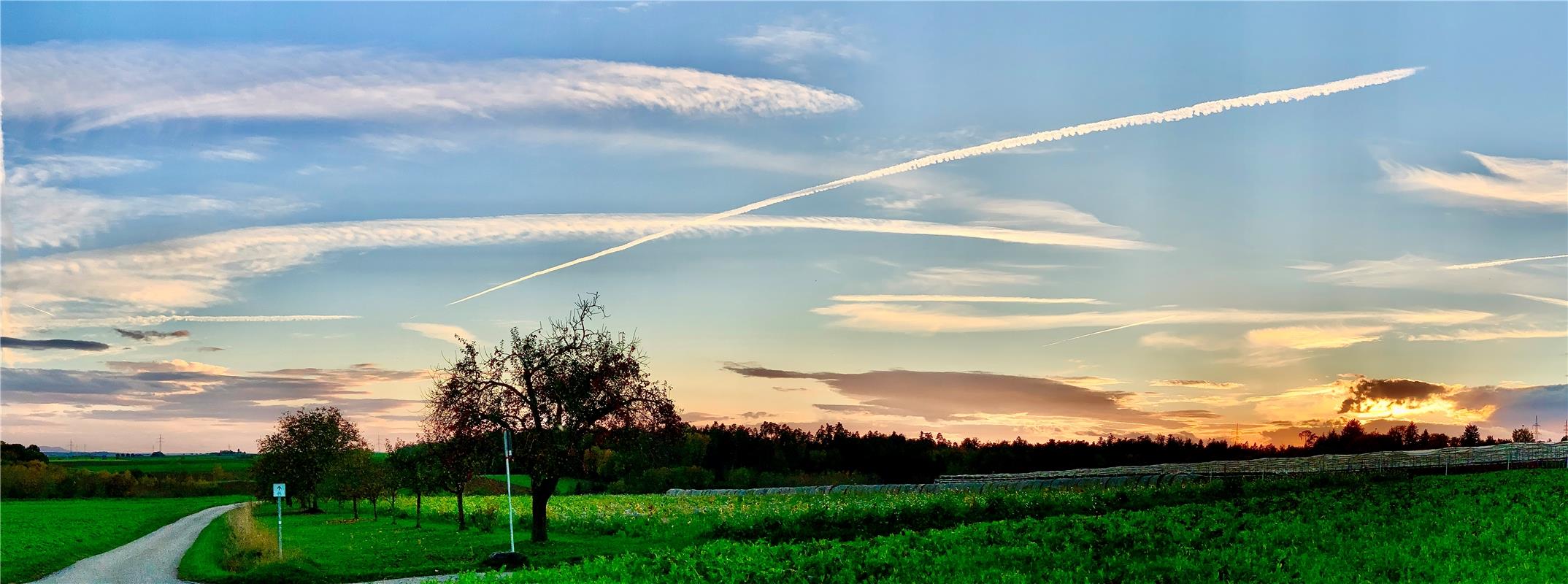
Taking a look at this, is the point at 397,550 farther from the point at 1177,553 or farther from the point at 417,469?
the point at 1177,553

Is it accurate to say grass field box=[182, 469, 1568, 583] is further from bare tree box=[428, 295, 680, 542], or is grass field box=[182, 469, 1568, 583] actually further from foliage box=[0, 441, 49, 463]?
foliage box=[0, 441, 49, 463]

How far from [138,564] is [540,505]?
49.6 feet

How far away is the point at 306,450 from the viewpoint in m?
83.4

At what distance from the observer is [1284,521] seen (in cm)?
2702

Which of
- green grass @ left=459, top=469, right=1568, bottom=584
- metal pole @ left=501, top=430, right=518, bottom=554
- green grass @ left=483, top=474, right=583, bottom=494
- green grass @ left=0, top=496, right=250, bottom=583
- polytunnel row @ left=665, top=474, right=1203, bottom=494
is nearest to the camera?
green grass @ left=459, top=469, right=1568, bottom=584

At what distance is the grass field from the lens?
21.0m

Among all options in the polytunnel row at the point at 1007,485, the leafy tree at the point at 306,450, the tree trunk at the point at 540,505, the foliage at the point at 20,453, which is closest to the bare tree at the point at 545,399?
the tree trunk at the point at 540,505

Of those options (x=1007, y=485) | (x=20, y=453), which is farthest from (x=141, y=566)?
(x=20, y=453)

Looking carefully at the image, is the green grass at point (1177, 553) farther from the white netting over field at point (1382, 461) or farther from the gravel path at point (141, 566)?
the white netting over field at point (1382, 461)

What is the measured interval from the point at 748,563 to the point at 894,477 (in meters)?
94.2

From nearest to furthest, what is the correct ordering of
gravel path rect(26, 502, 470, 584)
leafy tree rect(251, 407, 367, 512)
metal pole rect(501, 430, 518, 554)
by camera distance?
metal pole rect(501, 430, 518, 554)
gravel path rect(26, 502, 470, 584)
leafy tree rect(251, 407, 367, 512)

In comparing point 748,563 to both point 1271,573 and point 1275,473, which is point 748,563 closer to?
point 1271,573

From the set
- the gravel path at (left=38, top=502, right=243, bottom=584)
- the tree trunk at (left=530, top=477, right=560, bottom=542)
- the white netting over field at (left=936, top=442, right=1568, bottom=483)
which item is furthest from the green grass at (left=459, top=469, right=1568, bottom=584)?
the white netting over field at (left=936, top=442, right=1568, bottom=483)

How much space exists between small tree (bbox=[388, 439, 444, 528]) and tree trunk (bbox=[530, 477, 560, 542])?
56.8 ft
